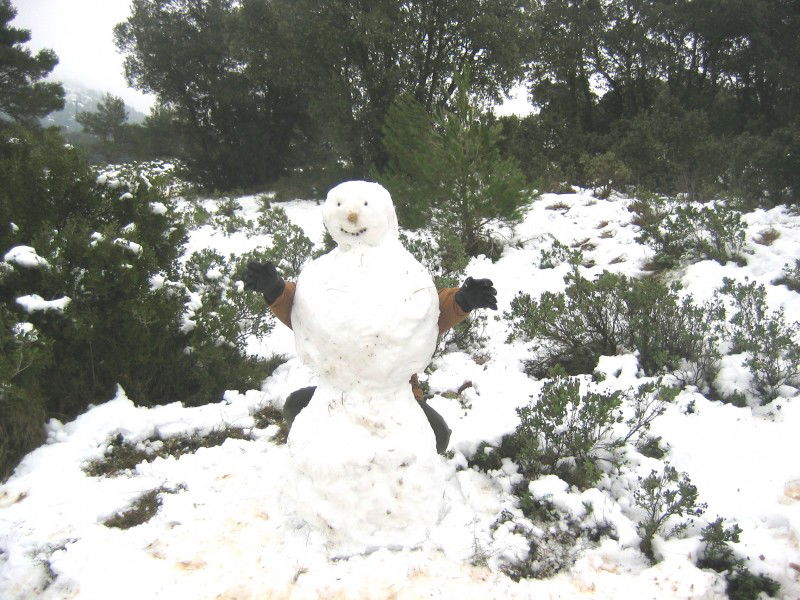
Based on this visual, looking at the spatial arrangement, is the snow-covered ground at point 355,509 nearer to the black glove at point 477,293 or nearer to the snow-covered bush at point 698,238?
the black glove at point 477,293

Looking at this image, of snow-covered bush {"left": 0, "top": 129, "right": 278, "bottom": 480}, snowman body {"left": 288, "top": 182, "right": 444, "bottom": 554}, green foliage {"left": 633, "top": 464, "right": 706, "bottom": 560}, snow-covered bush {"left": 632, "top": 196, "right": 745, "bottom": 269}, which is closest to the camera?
snowman body {"left": 288, "top": 182, "right": 444, "bottom": 554}

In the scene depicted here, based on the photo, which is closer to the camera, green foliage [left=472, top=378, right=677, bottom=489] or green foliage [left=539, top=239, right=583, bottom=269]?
green foliage [left=472, top=378, right=677, bottom=489]

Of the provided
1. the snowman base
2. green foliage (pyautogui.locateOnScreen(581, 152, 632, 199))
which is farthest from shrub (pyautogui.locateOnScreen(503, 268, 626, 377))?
green foliage (pyautogui.locateOnScreen(581, 152, 632, 199))

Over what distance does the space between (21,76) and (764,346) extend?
14527mm

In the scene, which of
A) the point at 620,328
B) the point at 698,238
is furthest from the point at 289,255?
the point at 698,238

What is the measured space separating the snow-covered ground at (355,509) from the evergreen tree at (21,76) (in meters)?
11.1

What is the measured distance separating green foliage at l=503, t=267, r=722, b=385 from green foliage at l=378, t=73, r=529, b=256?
217 cm

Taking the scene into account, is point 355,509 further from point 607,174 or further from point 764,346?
point 607,174

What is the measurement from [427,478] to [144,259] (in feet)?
8.45

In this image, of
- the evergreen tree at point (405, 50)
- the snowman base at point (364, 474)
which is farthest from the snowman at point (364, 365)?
the evergreen tree at point (405, 50)

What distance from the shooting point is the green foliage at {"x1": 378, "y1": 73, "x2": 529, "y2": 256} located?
6.18m

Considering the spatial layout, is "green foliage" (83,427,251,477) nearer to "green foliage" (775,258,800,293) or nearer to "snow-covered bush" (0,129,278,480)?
"snow-covered bush" (0,129,278,480)

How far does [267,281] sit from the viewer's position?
2340 millimetres

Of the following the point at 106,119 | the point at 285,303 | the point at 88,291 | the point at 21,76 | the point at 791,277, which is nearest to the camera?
the point at 285,303
